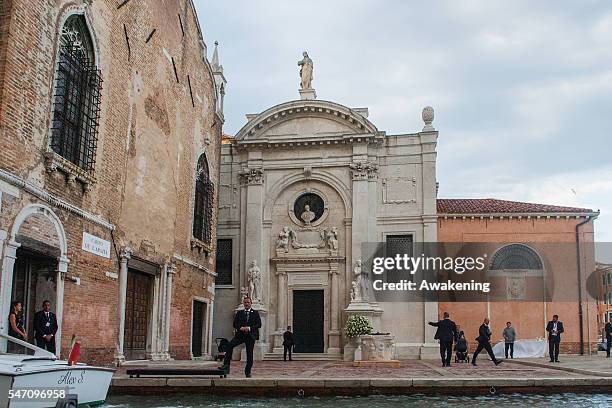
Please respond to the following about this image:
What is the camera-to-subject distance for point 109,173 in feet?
56.2

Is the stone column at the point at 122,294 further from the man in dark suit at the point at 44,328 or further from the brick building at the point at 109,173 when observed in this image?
the man in dark suit at the point at 44,328

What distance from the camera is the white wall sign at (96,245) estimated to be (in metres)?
15.9

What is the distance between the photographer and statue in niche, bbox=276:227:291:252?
2864 centimetres

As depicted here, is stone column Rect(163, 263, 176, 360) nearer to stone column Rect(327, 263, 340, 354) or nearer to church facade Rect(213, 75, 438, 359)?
church facade Rect(213, 75, 438, 359)

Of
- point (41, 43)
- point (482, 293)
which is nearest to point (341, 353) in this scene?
point (482, 293)

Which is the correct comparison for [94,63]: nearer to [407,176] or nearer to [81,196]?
[81,196]

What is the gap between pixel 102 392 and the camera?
9508mm

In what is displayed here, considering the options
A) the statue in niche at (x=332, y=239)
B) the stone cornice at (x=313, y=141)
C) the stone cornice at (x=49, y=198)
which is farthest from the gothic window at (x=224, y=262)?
the stone cornice at (x=49, y=198)

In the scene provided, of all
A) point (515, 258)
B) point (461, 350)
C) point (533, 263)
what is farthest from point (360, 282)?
point (533, 263)

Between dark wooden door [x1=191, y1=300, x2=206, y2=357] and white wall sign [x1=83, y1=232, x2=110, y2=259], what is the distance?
7.71 meters

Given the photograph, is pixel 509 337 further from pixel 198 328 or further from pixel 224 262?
pixel 224 262

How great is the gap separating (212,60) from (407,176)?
9.08 meters

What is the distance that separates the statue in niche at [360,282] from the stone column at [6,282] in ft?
52.9

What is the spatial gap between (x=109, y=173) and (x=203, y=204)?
8460mm
